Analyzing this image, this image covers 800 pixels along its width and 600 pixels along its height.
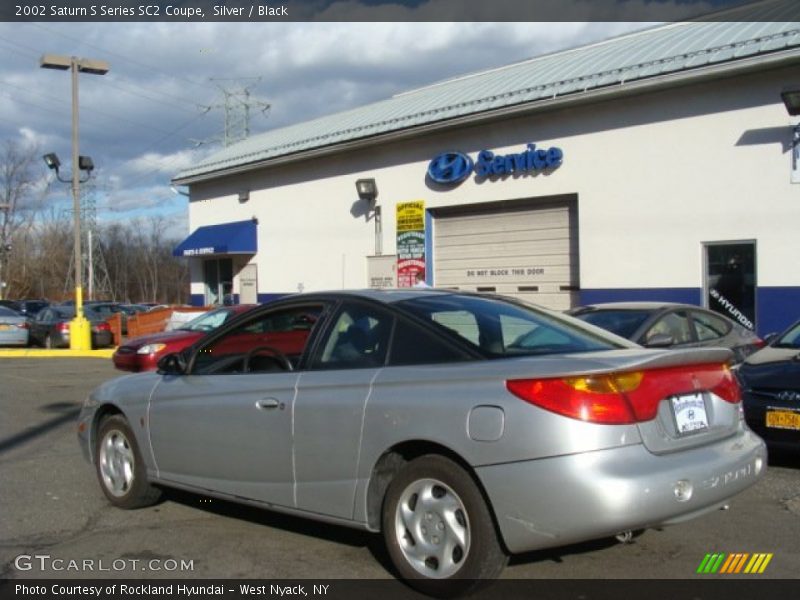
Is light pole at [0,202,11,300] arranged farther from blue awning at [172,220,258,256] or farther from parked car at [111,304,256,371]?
parked car at [111,304,256,371]

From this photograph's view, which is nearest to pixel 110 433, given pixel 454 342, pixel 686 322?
pixel 454 342

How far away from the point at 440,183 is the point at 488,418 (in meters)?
15.7

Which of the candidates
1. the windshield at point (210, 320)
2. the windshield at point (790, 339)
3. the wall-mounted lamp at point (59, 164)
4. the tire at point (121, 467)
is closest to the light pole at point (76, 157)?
the wall-mounted lamp at point (59, 164)

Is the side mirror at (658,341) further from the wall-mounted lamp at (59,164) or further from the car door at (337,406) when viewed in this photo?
the wall-mounted lamp at (59,164)

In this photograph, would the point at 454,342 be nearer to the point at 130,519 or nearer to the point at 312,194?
the point at 130,519

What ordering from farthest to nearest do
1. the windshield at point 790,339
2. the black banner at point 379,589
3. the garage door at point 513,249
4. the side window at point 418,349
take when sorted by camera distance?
the garage door at point 513,249 < the windshield at point 790,339 < the side window at point 418,349 < the black banner at point 379,589

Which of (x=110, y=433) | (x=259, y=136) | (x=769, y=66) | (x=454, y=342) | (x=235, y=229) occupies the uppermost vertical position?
(x=259, y=136)

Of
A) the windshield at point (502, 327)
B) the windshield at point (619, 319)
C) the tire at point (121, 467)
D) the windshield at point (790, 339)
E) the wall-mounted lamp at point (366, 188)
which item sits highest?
the wall-mounted lamp at point (366, 188)

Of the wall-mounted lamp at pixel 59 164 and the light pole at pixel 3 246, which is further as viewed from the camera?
the light pole at pixel 3 246

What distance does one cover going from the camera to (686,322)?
8.96 metres

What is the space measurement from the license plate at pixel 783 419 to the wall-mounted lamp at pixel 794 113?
7.76 metres

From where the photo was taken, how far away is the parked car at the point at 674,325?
8555 mm

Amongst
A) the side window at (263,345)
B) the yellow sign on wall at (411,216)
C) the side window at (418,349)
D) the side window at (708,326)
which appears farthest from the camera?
the yellow sign on wall at (411,216)

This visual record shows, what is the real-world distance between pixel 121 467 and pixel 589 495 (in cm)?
373
